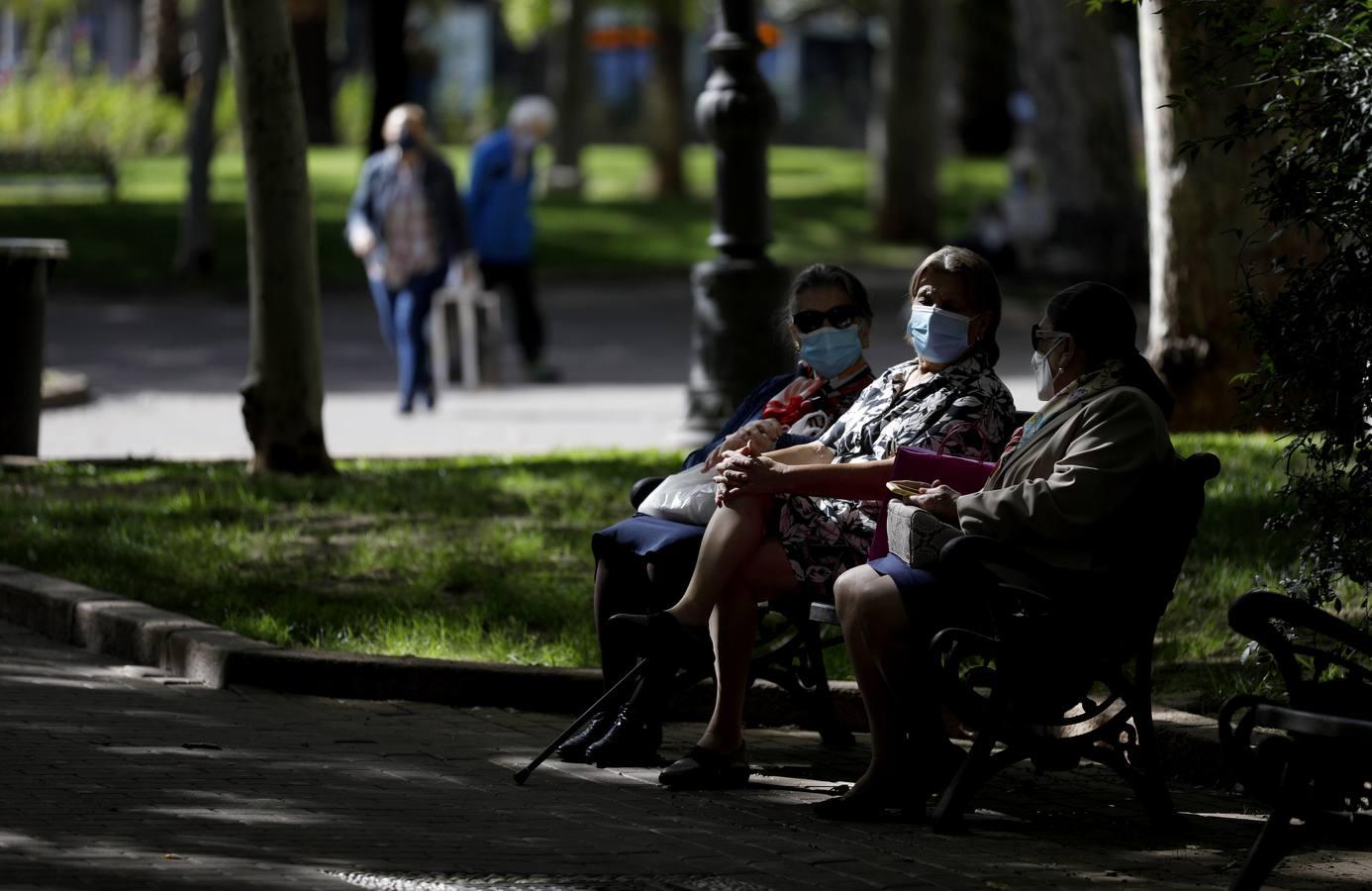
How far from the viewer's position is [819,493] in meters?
6.51

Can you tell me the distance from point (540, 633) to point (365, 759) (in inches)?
70.8

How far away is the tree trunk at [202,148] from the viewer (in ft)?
83.8

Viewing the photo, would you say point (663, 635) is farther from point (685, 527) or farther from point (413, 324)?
point (413, 324)

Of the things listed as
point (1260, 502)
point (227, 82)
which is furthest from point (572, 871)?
point (227, 82)

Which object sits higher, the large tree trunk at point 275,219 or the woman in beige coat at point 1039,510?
the large tree trunk at point 275,219

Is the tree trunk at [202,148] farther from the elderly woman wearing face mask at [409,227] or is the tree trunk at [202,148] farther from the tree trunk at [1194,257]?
the tree trunk at [1194,257]

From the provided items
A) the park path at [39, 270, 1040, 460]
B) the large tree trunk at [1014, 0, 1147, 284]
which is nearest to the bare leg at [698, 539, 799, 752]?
the park path at [39, 270, 1040, 460]

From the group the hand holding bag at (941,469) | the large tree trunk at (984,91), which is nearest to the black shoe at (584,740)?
the hand holding bag at (941,469)

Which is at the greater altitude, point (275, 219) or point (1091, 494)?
point (275, 219)

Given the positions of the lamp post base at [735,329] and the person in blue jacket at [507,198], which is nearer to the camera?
the lamp post base at [735,329]

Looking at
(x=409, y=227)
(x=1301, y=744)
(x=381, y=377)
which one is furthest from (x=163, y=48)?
(x=1301, y=744)

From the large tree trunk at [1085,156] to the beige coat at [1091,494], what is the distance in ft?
73.4

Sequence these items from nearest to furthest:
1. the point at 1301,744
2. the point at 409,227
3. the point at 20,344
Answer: the point at 1301,744 < the point at 20,344 < the point at 409,227

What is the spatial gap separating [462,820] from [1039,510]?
1614 millimetres
